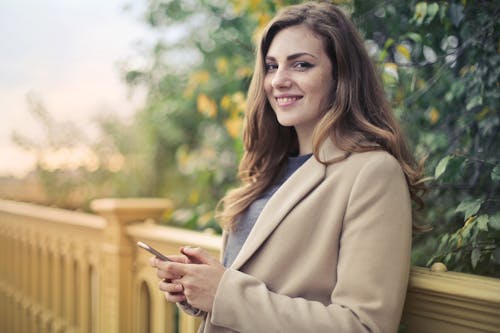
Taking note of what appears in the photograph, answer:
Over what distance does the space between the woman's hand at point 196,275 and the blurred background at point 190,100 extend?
0.63 meters

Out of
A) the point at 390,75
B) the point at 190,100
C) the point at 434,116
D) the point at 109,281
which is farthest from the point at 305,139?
the point at 190,100

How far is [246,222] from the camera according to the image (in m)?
1.51

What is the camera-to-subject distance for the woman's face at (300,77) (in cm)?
135

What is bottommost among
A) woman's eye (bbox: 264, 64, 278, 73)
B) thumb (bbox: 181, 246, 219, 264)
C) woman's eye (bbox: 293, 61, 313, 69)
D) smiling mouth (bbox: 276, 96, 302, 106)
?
thumb (bbox: 181, 246, 219, 264)

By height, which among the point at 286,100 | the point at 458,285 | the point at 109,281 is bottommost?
the point at 109,281

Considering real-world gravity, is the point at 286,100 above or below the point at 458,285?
above

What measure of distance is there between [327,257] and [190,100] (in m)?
3.36

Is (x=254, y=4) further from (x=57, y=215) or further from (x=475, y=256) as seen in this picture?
(x=57, y=215)

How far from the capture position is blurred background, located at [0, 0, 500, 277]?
164 centimetres

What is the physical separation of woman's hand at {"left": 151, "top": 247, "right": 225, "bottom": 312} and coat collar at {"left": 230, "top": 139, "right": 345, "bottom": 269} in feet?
0.25

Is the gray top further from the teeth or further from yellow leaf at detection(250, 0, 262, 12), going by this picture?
yellow leaf at detection(250, 0, 262, 12)

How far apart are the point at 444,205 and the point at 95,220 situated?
5.11ft

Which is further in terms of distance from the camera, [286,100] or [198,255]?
[286,100]

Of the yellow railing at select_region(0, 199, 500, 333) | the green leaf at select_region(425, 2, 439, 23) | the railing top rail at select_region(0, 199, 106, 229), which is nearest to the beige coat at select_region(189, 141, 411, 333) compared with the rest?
the yellow railing at select_region(0, 199, 500, 333)
